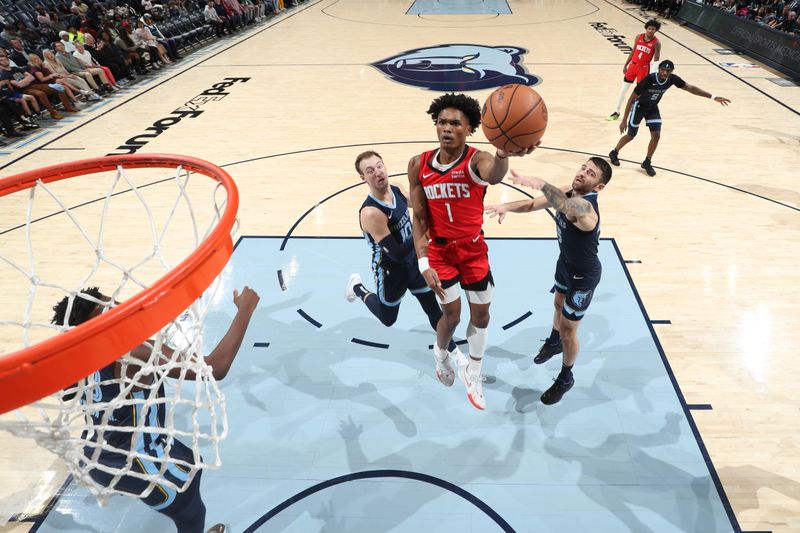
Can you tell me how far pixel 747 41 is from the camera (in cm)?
1288

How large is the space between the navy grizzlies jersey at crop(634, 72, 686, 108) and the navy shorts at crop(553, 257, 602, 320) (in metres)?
4.23

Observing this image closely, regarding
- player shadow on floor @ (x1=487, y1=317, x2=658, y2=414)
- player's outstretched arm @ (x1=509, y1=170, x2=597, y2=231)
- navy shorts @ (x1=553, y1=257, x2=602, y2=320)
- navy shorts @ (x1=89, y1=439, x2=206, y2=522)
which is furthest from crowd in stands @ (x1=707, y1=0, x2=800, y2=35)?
navy shorts @ (x1=89, y1=439, x2=206, y2=522)

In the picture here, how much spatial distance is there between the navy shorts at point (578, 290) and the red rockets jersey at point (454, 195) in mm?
693

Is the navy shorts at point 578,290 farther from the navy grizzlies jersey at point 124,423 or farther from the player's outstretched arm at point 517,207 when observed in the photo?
the navy grizzlies jersey at point 124,423

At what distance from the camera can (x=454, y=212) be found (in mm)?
3174

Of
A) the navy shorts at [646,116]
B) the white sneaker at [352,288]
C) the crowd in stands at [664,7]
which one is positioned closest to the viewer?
the white sneaker at [352,288]

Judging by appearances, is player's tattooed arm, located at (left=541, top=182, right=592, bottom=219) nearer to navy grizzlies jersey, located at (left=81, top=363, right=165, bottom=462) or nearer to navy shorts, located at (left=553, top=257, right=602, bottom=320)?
navy shorts, located at (left=553, top=257, right=602, bottom=320)

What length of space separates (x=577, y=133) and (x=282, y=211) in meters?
5.01

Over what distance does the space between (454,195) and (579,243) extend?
33.3 inches

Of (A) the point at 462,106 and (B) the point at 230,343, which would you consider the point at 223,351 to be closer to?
(B) the point at 230,343

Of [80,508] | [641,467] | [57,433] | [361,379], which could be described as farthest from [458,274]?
[80,508]

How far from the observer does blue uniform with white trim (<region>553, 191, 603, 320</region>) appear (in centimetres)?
323

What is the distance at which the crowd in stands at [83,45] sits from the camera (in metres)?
9.56

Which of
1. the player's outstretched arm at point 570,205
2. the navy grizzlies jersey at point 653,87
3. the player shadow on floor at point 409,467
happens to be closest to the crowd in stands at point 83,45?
the player shadow on floor at point 409,467
